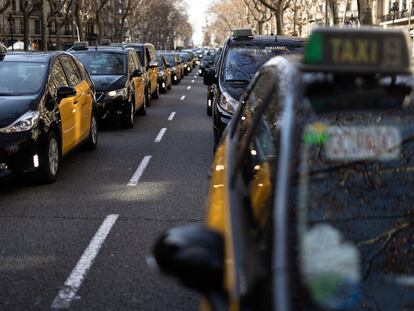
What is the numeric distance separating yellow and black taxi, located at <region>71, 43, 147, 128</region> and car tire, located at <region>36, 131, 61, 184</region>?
525 cm

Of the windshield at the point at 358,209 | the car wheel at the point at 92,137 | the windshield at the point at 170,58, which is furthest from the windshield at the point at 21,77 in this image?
the windshield at the point at 170,58

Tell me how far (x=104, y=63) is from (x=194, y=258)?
1327 centimetres

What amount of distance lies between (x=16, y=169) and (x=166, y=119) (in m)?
9.01

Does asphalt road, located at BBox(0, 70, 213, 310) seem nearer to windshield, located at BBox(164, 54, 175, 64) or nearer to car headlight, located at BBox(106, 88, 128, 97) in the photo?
car headlight, located at BBox(106, 88, 128, 97)

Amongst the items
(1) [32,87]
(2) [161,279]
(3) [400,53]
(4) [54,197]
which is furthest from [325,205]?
(1) [32,87]

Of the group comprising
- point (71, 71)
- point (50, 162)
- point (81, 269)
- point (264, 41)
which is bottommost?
point (81, 269)

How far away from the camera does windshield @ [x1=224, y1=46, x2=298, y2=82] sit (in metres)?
9.98

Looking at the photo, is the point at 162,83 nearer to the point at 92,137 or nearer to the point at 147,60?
the point at 147,60

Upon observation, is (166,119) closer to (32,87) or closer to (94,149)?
(94,149)

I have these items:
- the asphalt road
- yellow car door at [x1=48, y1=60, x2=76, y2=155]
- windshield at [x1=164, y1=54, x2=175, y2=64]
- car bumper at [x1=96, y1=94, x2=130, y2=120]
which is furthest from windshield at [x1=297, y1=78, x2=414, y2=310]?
windshield at [x1=164, y1=54, x2=175, y2=64]

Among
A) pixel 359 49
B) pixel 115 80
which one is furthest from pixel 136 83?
pixel 359 49

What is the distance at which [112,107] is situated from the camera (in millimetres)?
13406

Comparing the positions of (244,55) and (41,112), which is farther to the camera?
(244,55)

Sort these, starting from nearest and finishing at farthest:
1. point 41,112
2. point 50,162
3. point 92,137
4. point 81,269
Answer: point 81,269, point 41,112, point 50,162, point 92,137
